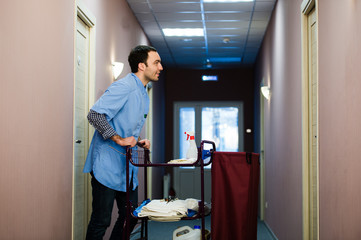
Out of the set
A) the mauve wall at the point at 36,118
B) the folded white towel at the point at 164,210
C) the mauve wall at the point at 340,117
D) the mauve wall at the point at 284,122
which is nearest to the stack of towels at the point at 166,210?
the folded white towel at the point at 164,210

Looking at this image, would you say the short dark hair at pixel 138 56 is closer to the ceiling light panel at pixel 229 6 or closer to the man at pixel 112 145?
the man at pixel 112 145

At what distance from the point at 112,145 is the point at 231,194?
30.1 inches

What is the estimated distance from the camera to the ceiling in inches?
201

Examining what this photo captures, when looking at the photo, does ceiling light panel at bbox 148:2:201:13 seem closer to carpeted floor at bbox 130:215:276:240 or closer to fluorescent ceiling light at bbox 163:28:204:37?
fluorescent ceiling light at bbox 163:28:204:37

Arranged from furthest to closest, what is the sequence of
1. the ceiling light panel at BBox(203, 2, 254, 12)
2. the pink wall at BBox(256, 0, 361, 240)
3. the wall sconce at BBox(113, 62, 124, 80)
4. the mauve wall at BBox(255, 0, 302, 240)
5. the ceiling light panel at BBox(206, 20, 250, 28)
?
the ceiling light panel at BBox(206, 20, 250, 28) < the ceiling light panel at BBox(203, 2, 254, 12) < the wall sconce at BBox(113, 62, 124, 80) < the mauve wall at BBox(255, 0, 302, 240) < the pink wall at BBox(256, 0, 361, 240)

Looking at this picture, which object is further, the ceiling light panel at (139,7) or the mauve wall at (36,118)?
the ceiling light panel at (139,7)

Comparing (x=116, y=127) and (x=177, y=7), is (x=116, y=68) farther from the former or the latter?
(x=116, y=127)

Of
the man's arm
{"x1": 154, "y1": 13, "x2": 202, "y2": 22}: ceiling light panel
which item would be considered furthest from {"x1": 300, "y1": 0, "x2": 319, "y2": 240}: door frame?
{"x1": 154, "y1": 13, "x2": 202, "y2": 22}: ceiling light panel

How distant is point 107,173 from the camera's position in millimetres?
2490

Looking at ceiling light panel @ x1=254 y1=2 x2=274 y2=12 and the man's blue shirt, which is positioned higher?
ceiling light panel @ x1=254 y1=2 x2=274 y2=12

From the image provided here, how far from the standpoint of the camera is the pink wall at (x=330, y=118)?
207cm

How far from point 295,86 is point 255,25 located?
2.34 metres

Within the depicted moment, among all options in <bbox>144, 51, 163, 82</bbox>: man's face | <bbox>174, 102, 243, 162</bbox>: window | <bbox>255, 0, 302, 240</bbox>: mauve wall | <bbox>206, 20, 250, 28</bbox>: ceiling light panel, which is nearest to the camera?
<bbox>144, 51, 163, 82</bbox>: man's face

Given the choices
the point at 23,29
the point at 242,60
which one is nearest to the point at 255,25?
the point at 242,60
